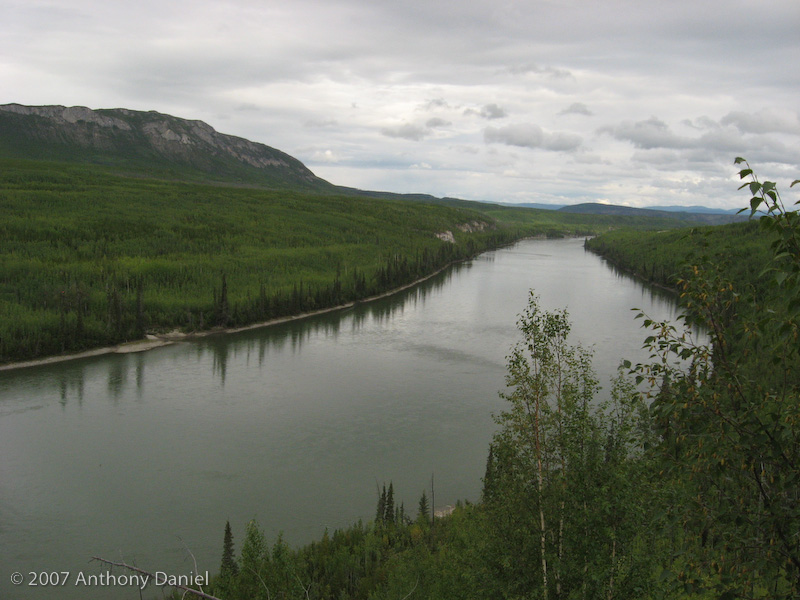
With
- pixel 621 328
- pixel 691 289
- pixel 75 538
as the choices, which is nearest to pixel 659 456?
pixel 691 289

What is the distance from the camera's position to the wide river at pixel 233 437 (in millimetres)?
21578

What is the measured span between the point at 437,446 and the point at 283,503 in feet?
25.8

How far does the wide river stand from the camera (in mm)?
21578

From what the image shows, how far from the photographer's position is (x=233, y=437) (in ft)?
96.9

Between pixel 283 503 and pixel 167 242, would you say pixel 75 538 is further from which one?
pixel 167 242

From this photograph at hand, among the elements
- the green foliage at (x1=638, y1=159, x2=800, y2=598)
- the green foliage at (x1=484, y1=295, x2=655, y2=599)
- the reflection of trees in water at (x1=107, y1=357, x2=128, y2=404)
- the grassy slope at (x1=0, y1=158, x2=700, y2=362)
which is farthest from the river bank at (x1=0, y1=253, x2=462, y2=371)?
the green foliage at (x1=638, y1=159, x2=800, y2=598)

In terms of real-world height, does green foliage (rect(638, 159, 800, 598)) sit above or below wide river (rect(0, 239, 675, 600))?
above

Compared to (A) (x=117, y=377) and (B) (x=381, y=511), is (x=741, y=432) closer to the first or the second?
(B) (x=381, y=511)

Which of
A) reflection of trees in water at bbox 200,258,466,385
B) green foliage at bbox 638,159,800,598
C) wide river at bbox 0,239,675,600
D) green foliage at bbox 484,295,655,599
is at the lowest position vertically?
wide river at bbox 0,239,675,600

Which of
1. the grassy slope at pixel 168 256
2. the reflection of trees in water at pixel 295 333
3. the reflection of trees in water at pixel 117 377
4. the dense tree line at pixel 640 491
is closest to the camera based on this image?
the dense tree line at pixel 640 491

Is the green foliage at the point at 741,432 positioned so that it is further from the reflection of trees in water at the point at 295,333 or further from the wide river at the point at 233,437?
the reflection of trees in water at the point at 295,333

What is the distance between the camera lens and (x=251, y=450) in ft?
92.2

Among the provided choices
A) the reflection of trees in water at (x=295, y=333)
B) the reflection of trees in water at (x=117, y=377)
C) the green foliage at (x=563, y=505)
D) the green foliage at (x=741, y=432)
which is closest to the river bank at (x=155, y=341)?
the reflection of trees in water at (x=295, y=333)

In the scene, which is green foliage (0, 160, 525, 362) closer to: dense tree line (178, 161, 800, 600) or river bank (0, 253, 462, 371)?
river bank (0, 253, 462, 371)
